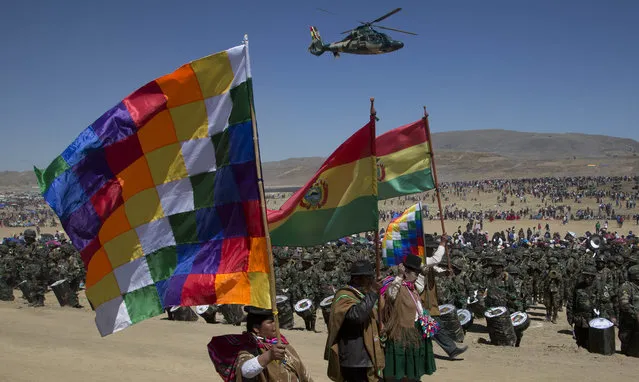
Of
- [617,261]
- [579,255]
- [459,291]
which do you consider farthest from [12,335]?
[579,255]

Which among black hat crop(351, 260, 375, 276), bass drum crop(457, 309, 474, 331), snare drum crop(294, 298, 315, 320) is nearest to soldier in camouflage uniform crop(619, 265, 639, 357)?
bass drum crop(457, 309, 474, 331)

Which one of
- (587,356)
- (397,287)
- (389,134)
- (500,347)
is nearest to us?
(397,287)

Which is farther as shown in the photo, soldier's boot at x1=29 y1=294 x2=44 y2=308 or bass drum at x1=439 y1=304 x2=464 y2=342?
soldier's boot at x1=29 y1=294 x2=44 y2=308

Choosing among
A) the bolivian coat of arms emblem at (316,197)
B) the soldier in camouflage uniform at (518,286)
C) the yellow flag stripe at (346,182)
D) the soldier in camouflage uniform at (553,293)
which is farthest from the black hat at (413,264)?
the soldier in camouflage uniform at (553,293)

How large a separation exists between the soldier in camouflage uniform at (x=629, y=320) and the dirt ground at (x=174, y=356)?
25 cm

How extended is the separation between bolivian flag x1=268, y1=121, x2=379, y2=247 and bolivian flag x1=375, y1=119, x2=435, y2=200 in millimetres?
2452

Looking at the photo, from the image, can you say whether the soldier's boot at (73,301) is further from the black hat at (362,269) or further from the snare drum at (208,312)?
the black hat at (362,269)

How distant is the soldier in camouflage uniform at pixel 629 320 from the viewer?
10742mm

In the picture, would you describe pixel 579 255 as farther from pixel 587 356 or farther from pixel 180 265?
pixel 180 265

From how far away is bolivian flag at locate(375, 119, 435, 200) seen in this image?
9.28m

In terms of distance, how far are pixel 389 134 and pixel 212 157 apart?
4.78m

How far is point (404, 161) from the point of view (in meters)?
9.34

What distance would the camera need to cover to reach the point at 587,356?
35.2 ft

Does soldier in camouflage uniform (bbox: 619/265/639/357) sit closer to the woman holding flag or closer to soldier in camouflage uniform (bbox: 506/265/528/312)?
soldier in camouflage uniform (bbox: 506/265/528/312)
